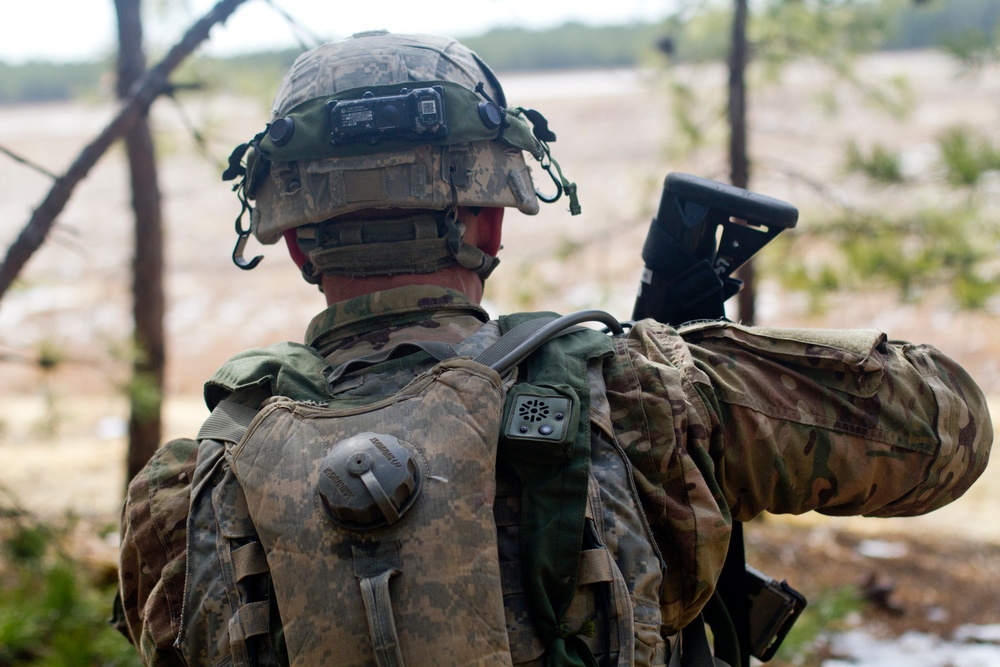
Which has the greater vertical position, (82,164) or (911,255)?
(82,164)

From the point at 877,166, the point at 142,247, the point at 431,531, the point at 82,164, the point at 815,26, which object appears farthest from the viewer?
the point at 815,26

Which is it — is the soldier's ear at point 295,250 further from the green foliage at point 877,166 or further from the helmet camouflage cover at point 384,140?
the green foliage at point 877,166

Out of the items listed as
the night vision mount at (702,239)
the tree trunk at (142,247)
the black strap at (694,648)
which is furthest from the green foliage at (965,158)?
the tree trunk at (142,247)

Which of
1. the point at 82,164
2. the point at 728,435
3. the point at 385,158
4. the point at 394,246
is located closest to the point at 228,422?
the point at 394,246

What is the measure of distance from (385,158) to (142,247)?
4.75m

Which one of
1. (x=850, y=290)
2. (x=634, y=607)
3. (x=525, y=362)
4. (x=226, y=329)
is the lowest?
(x=226, y=329)

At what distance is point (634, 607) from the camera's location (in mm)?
1604

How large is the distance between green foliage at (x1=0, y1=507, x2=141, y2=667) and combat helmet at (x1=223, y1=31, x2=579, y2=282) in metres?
2.41

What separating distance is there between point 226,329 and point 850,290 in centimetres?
1101

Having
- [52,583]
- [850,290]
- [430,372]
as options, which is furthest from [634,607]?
[850,290]

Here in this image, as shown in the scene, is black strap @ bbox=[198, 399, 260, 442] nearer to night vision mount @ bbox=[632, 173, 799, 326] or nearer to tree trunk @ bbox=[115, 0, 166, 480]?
night vision mount @ bbox=[632, 173, 799, 326]

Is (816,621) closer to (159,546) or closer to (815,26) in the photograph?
(815,26)

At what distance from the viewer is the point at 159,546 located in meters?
1.78

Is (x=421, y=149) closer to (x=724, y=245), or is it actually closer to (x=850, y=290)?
(x=724, y=245)
